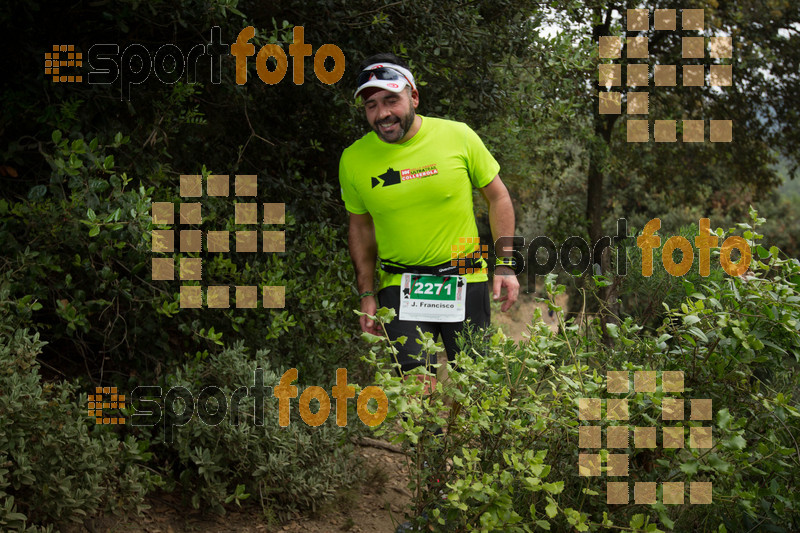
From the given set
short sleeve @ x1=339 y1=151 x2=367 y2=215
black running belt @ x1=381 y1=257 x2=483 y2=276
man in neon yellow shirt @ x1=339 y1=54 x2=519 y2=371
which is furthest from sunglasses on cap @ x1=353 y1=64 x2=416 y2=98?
black running belt @ x1=381 y1=257 x2=483 y2=276

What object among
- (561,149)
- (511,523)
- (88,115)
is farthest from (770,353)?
(561,149)

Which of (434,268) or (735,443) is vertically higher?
(434,268)

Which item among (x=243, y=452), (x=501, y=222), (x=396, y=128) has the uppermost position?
(x=396, y=128)

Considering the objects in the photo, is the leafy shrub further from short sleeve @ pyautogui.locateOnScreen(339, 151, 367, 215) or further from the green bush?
the green bush

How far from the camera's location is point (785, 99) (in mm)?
11750

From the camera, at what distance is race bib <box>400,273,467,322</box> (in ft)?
13.9

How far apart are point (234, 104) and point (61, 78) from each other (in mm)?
1177

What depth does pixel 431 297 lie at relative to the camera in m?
4.24

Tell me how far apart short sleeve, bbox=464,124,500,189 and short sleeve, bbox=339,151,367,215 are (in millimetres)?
668

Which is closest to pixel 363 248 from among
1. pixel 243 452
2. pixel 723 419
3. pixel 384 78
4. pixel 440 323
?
pixel 440 323

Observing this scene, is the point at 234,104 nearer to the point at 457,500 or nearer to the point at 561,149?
the point at 457,500

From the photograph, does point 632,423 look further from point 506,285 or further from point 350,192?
point 350,192

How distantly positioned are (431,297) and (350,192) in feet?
2.59

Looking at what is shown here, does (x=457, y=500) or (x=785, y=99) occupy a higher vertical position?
(x=785, y=99)
